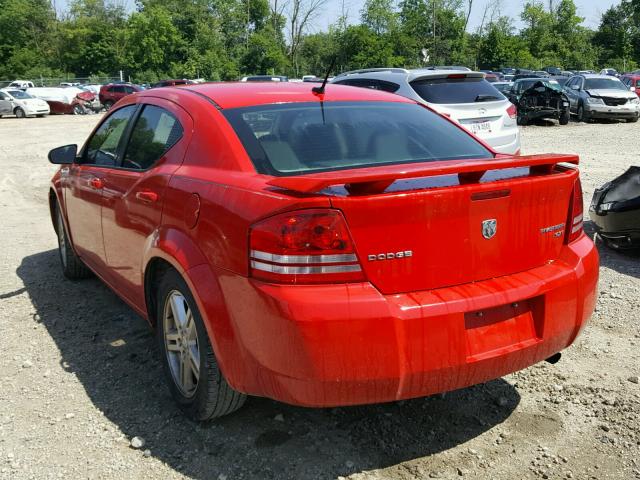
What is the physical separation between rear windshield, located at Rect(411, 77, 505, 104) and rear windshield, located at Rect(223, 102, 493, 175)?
205 inches

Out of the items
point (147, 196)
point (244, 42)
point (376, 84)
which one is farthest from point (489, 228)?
point (244, 42)

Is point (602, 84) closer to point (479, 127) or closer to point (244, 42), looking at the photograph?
point (479, 127)

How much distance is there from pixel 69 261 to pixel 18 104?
30.1m

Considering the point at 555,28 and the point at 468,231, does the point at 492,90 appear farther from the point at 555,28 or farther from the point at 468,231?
the point at 555,28

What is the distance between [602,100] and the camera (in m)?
21.4

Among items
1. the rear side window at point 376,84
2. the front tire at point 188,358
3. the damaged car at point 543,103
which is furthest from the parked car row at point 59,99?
the front tire at point 188,358

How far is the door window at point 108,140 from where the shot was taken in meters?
4.11

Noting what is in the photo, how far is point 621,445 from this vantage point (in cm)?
289

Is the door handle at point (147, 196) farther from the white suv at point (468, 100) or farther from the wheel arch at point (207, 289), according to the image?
the white suv at point (468, 100)

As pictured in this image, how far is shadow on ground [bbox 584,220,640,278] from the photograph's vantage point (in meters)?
5.43

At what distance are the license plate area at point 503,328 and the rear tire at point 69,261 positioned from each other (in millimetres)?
3725

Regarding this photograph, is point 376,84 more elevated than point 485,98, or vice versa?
point 376,84

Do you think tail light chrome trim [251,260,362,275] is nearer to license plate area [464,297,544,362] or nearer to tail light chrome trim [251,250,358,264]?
tail light chrome trim [251,250,358,264]

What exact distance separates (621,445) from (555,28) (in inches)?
3415
